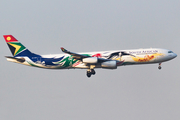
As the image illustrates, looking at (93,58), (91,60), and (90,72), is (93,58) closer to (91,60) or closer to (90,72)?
(91,60)

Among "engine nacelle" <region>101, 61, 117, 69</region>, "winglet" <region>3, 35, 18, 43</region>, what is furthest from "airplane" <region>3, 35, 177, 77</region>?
"winglet" <region>3, 35, 18, 43</region>

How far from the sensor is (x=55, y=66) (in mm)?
53562

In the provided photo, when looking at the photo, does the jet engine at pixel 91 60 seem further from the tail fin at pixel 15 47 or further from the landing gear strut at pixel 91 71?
the tail fin at pixel 15 47

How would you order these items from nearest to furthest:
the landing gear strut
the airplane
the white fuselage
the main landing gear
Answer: the airplane
the white fuselage
the landing gear strut
the main landing gear

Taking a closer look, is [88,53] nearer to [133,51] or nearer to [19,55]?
[133,51]

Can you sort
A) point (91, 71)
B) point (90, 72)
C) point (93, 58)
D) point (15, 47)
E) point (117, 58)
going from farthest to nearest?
point (15, 47) → point (90, 72) → point (91, 71) → point (117, 58) → point (93, 58)

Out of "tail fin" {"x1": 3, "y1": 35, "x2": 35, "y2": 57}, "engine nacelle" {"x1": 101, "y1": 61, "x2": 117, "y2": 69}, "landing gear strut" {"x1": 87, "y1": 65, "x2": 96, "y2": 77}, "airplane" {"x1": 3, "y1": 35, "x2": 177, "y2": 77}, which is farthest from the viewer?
"tail fin" {"x1": 3, "y1": 35, "x2": 35, "y2": 57}

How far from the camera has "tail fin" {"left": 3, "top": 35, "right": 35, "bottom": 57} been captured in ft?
182

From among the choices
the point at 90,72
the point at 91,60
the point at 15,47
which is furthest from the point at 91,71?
the point at 15,47

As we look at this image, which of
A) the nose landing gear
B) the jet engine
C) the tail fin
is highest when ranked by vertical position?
the tail fin

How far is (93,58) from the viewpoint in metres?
50.3

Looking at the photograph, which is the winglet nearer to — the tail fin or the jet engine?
the tail fin

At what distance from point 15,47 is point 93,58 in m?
16.1

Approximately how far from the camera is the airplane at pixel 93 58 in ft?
167
